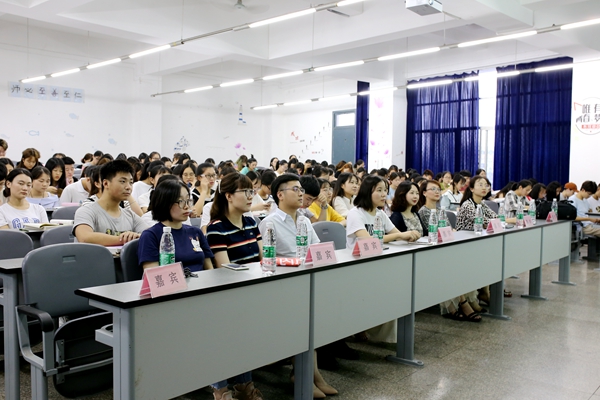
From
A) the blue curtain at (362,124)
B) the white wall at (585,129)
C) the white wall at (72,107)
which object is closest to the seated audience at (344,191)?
the white wall at (585,129)

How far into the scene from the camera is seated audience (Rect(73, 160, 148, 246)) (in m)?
2.82

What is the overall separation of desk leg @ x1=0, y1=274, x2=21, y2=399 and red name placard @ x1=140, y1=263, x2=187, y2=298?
0.84m

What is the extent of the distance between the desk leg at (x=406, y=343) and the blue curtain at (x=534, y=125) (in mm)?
7739

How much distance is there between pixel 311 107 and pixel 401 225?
1068 centimetres

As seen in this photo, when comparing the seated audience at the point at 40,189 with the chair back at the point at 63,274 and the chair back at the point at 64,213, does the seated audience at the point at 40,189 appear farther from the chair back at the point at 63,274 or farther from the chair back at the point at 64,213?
the chair back at the point at 63,274

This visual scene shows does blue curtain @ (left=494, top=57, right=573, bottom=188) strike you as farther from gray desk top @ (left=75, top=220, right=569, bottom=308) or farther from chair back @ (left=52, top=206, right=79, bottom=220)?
chair back @ (left=52, top=206, right=79, bottom=220)

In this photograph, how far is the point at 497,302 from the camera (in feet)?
13.5

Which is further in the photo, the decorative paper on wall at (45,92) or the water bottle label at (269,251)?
the decorative paper on wall at (45,92)

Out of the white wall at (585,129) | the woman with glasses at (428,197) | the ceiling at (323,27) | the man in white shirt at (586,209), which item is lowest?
the man in white shirt at (586,209)

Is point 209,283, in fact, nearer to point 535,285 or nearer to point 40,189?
point 40,189

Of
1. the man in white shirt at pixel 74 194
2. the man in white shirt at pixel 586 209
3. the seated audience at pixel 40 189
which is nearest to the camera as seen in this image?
the seated audience at pixel 40 189

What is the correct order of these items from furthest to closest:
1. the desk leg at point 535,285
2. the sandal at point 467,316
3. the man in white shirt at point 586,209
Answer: the man in white shirt at point 586,209 → the desk leg at point 535,285 → the sandal at point 467,316

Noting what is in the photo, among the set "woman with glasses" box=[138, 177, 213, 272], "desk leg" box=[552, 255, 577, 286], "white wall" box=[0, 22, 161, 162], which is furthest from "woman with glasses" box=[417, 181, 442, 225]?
"white wall" box=[0, 22, 161, 162]

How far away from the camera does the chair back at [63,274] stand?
86.4 inches
